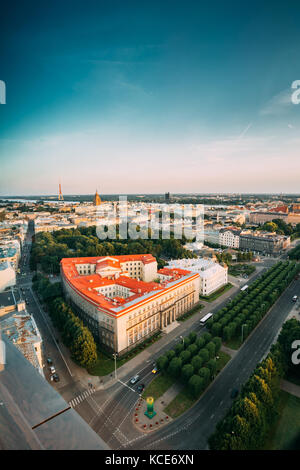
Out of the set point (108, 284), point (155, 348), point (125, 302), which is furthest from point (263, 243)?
point (125, 302)

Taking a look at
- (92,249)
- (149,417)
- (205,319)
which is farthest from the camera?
(92,249)

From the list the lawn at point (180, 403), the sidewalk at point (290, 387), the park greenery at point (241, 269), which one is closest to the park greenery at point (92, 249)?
the park greenery at point (241, 269)

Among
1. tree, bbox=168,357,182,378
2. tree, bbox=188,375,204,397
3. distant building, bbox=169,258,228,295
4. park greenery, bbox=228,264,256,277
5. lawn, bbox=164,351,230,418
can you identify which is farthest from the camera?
park greenery, bbox=228,264,256,277

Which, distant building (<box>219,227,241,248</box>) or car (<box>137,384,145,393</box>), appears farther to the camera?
distant building (<box>219,227,241,248</box>)

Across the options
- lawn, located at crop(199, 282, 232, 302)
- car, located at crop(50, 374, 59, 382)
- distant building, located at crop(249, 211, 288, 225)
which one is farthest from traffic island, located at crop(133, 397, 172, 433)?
distant building, located at crop(249, 211, 288, 225)

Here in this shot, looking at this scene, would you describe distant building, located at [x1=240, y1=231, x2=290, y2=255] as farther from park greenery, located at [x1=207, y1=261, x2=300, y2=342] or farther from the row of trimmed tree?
the row of trimmed tree

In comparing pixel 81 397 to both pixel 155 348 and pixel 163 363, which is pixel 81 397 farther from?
pixel 155 348
